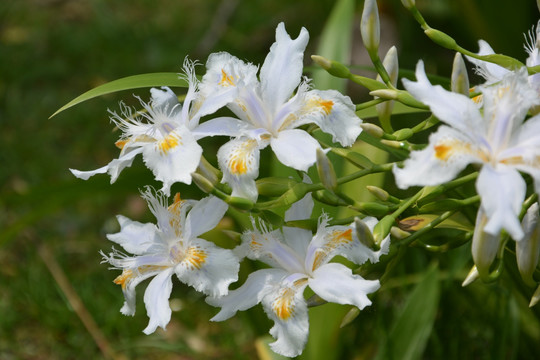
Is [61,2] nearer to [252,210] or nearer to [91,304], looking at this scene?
[91,304]

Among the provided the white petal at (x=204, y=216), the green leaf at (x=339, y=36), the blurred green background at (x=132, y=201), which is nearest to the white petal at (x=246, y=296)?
the white petal at (x=204, y=216)

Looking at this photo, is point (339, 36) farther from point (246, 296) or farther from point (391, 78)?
point (246, 296)

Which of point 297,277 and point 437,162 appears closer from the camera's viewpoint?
point 437,162

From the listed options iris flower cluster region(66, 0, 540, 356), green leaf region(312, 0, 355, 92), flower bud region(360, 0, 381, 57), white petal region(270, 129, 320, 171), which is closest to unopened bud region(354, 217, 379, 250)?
iris flower cluster region(66, 0, 540, 356)

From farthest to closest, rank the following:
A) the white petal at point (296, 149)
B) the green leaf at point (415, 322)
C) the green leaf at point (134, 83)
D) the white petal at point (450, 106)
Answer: the green leaf at point (415, 322), the green leaf at point (134, 83), the white petal at point (296, 149), the white petal at point (450, 106)

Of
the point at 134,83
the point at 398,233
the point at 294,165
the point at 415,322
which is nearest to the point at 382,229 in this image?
the point at 398,233

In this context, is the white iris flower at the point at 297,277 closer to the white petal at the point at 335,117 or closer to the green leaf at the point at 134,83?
the white petal at the point at 335,117
